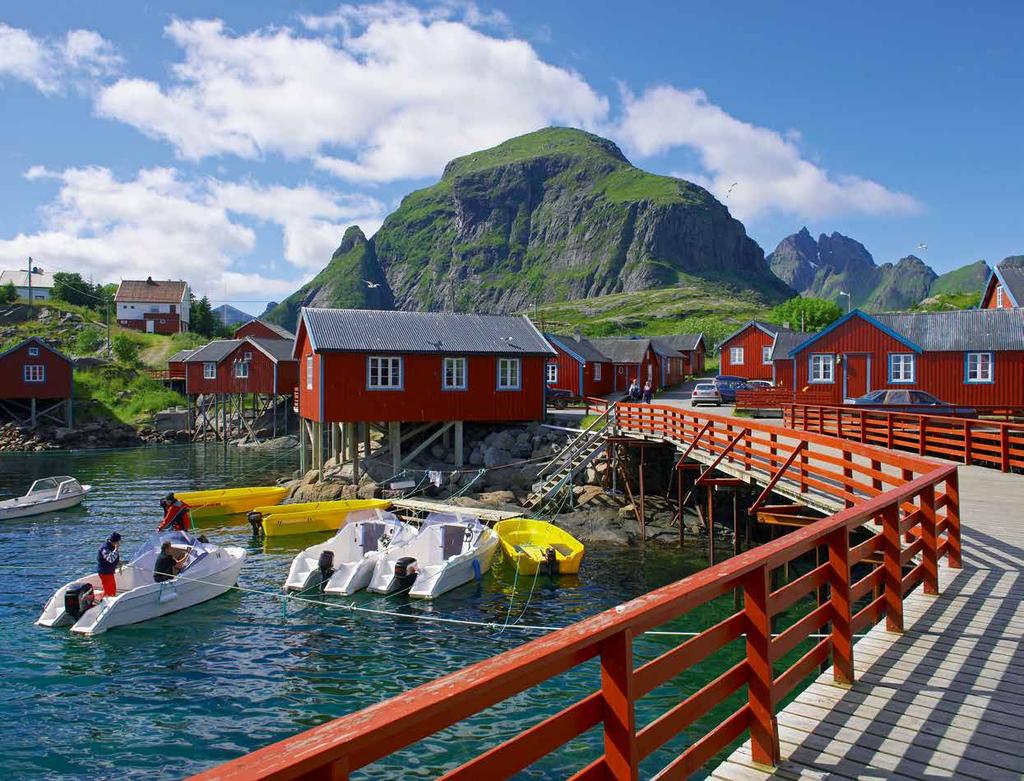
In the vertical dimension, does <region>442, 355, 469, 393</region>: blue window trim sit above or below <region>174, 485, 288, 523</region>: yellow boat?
above

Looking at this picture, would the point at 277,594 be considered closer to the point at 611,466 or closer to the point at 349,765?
the point at 611,466

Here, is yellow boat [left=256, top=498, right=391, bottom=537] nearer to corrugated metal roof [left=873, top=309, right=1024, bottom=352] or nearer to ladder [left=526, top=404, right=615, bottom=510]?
ladder [left=526, top=404, right=615, bottom=510]

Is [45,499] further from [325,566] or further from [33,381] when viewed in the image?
[33,381]

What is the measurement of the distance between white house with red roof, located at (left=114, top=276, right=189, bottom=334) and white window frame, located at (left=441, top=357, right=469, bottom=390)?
7711 cm

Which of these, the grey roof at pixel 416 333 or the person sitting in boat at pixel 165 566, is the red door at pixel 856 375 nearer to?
the grey roof at pixel 416 333

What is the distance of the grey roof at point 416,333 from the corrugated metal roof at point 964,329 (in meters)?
18.6

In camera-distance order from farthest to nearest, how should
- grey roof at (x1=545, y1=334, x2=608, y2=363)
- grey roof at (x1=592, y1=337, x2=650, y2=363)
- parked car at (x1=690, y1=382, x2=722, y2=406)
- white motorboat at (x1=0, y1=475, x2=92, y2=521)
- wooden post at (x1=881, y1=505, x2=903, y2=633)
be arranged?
1. grey roof at (x1=592, y1=337, x2=650, y2=363)
2. grey roof at (x1=545, y1=334, x2=608, y2=363)
3. parked car at (x1=690, y1=382, x2=722, y2=406)
4. white motorboat at (x1=0, y1=475, x2=92, y2=521)
5. wooden post at (x1=881, y1=505, x2=903, y2=633)

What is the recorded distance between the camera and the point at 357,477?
33000mm

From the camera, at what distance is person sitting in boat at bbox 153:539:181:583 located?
59.3 ft

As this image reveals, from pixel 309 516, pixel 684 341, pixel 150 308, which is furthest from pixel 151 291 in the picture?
pixel 309 516

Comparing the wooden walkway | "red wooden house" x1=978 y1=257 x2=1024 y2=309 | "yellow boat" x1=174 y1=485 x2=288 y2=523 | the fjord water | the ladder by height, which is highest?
"red wooden house" x1=978 y1=257 x2=1024 y2=309

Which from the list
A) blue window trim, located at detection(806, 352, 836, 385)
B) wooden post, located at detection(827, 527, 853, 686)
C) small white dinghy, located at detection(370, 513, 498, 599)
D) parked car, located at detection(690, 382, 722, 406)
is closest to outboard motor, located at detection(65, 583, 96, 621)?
small white dinghy, located at detection(370, 513, 498, 599)

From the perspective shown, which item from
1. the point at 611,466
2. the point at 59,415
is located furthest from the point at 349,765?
the point at 59,415

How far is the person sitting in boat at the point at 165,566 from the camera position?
18.1 metres
